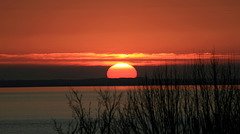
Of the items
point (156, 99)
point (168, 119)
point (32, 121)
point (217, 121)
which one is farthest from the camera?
point (32, 121)

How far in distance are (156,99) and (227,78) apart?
404cm

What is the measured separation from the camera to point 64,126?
79.6 meters

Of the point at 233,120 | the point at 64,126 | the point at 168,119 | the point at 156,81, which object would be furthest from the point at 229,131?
the point at 64,126

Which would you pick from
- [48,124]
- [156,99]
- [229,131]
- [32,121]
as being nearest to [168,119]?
[156,99]

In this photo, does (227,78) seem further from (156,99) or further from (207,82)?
(156,99)

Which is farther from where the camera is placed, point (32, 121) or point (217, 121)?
point (32, 121)

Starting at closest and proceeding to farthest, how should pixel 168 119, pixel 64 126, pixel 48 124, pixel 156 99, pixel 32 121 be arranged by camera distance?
pixel 168 119
pixel 156 99
pixel 64 126
pixel 48 124
pixel 32 121

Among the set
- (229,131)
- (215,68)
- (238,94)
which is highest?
(215,68)

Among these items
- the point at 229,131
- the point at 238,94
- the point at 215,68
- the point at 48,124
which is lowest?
the point at 48,124

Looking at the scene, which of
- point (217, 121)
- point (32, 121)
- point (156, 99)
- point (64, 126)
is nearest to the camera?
point (217, 121)

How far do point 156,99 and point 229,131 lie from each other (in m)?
4.32

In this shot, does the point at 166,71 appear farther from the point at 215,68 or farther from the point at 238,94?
the point at 238,94

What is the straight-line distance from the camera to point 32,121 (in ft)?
308

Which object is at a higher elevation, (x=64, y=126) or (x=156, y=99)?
(x=156, y=99)
